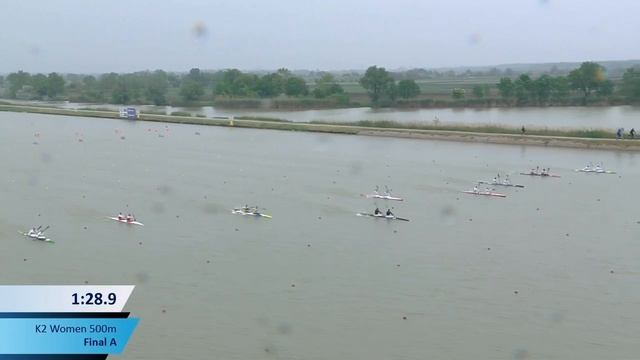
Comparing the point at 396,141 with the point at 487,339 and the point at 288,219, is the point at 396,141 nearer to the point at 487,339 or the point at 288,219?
the point at 288,219

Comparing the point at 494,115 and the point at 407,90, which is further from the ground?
the point at 407,90

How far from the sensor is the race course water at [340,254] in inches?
353

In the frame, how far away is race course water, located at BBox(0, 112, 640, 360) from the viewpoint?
29.4ft

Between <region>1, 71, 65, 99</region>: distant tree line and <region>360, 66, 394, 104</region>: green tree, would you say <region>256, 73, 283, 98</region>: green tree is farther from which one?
<region>1, 71, 65, 99</region>: distant tree line

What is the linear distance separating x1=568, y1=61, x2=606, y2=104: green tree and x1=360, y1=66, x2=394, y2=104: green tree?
1036 cm

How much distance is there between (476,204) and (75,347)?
37.4 feet

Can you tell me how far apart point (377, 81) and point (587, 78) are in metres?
11.8

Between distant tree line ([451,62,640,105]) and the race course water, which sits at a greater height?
distant tree line ([451,62,640,105])

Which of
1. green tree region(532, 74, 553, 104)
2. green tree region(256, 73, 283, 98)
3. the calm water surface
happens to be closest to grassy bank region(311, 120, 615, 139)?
the calm water surface

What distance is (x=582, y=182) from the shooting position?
62.5 ft

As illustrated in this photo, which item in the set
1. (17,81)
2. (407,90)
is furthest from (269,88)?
(17,81)

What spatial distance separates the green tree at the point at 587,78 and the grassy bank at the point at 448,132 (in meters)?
15.5

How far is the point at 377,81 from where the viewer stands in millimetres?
Result: 45719

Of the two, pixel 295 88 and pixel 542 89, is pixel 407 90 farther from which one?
pixel 542 89
